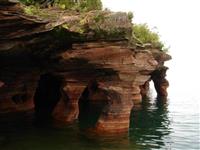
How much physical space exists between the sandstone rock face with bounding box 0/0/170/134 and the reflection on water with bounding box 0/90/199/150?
1621 millimetres

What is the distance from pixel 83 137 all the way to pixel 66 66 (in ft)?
17.8

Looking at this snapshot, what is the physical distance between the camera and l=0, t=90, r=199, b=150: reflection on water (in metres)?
20.4

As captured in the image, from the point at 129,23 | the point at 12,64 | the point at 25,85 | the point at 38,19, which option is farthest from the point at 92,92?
the point at 38,19

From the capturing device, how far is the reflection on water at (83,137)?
20.4 meters

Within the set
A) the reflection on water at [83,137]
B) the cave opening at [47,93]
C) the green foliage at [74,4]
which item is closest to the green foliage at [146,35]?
the cave opening at [47,93]

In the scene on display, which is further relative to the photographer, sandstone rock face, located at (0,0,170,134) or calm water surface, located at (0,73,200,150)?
calm water surface, located at (0,73,200,150)

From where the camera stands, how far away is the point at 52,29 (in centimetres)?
2097

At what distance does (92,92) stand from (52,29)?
22637 mm

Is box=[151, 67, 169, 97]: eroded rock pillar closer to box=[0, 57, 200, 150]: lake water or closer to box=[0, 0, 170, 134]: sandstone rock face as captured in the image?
box=[0, 57, 200, 150]: lake water

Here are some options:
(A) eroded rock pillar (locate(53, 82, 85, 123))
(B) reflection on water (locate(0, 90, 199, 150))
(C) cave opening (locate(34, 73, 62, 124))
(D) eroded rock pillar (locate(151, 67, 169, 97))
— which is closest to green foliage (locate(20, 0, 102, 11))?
(A) eroded rock pillar (locate(53, 82, 85, 123))

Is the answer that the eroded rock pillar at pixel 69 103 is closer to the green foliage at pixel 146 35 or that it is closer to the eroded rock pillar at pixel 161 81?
the green foliage at pixel 146 35

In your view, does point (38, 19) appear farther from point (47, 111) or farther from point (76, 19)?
point (47, 111)

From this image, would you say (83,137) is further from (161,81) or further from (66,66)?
(161,81)

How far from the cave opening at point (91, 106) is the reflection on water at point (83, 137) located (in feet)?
6.59
